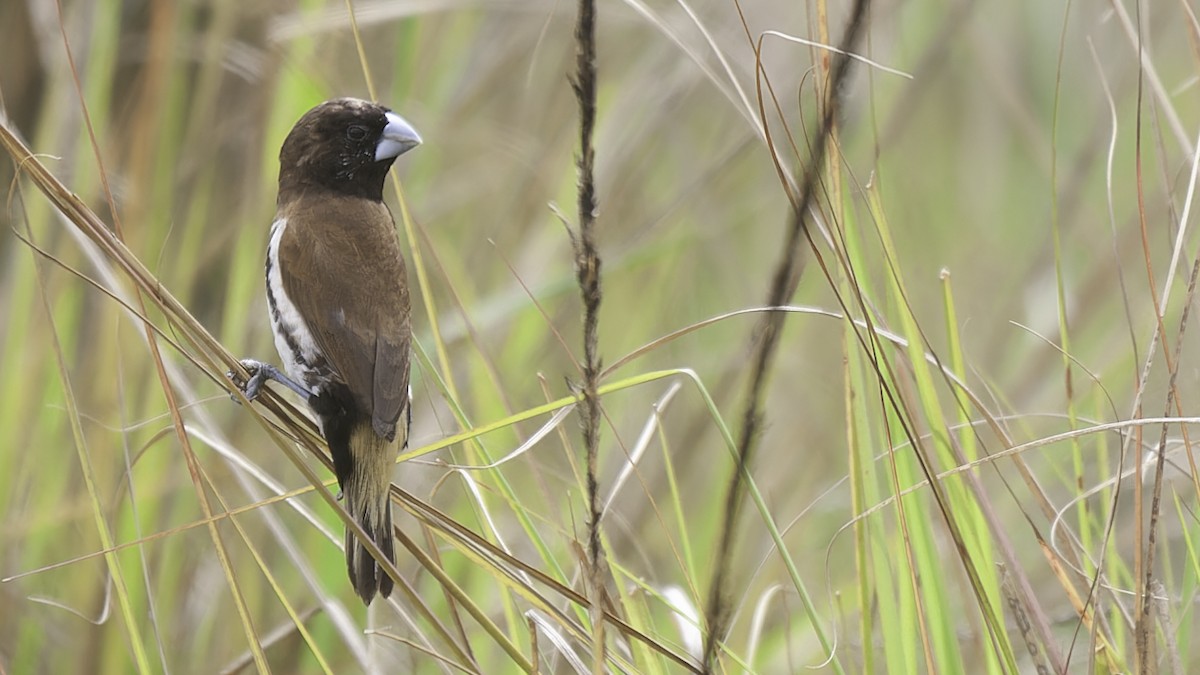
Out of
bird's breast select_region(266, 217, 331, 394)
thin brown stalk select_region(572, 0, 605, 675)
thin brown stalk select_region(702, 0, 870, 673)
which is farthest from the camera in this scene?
bird's breast select_region(266, 217, 331, 394)

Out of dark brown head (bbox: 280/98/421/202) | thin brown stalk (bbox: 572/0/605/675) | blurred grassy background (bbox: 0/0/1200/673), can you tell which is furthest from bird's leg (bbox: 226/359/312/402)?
thin brown stalk (bbox: 572/0/605/675)

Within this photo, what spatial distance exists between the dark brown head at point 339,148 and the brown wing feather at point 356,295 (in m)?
0.08

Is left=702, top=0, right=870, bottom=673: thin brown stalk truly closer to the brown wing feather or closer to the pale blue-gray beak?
the brown wing feather

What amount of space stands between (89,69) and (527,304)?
101cm

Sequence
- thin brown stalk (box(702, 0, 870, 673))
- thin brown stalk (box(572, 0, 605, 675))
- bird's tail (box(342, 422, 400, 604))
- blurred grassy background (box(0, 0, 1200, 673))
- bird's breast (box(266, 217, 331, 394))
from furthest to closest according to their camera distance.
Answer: blurred grassy background (box(0, 0, 1200, 673)) → bird's breast (box(266, 217, 331, 394)) → bird's tail (box(342, 422, 400, 604)) → thin brown stalk (box(572, 0, 605, 675)) → thin brown stalk (box(702, 0, 870, 673))

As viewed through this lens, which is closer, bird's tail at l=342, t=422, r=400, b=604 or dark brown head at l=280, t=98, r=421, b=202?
bird's tail at l=342, t=422, r=400, b=604

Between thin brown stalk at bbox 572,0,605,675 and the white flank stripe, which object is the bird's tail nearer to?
the white flank stripe

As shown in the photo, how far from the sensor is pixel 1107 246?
3.55 meters

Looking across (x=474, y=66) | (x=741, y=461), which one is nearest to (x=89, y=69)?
(x=474, y=66)

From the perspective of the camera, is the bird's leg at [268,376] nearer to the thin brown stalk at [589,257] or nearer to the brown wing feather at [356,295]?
the brown wing feather at [356,295]

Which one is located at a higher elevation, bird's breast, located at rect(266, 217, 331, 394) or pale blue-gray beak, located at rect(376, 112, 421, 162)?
pale blue-gray beak, located at rect(376, 112, 421, 162)

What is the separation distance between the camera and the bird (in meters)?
1.90

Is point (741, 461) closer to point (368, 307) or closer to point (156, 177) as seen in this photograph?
point (368, 307)

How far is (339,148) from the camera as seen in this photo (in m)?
2.35
